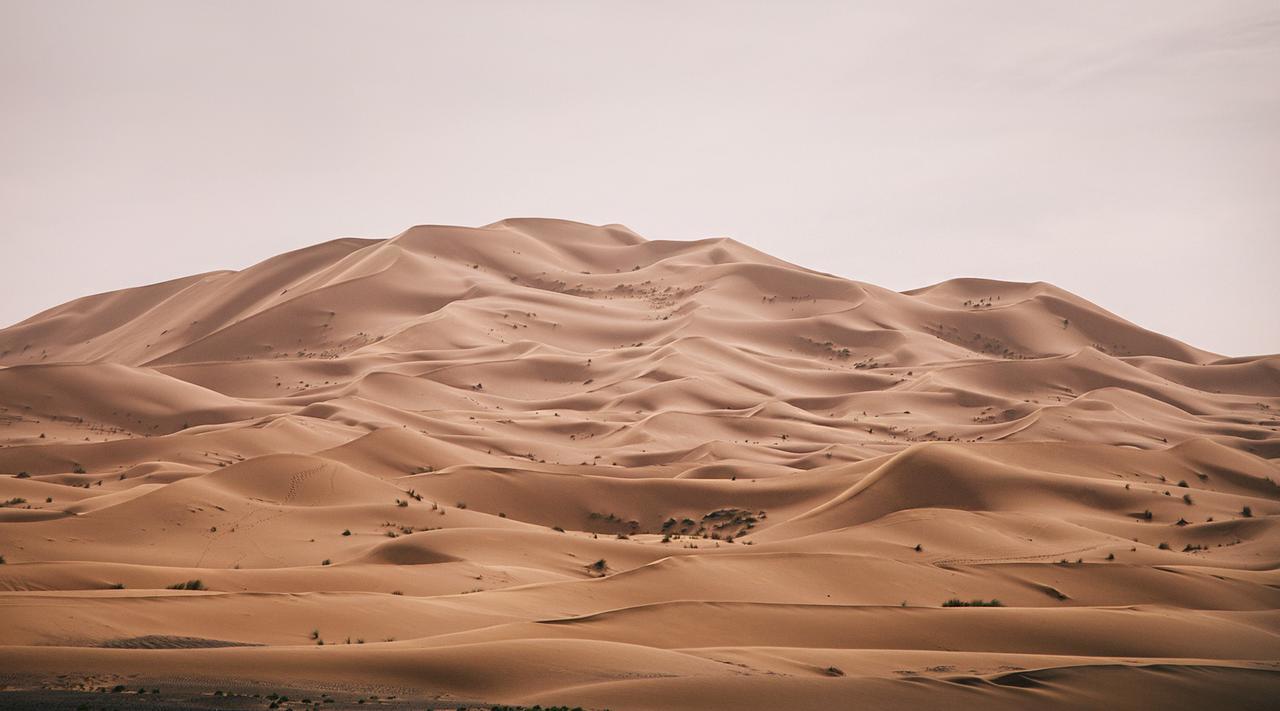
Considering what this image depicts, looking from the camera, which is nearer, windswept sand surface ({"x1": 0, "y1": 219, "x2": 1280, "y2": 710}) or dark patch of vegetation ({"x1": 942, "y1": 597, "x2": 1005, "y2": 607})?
windswept sand surface ({"x1": 0, "y1": 219, "x2": 1280, "y2": 710})

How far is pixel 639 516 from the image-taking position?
31.0 metres

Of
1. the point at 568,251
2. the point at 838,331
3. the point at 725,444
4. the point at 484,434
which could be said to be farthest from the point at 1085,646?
the point at 568,251

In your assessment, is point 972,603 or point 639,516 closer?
point 972,603

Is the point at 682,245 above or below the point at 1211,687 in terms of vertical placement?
above

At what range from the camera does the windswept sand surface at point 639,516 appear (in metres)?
12.2

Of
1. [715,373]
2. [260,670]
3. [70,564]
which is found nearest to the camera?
[260,670]

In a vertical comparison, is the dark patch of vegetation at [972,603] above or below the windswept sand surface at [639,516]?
below

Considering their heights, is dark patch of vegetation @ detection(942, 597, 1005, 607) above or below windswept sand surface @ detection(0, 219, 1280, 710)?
below

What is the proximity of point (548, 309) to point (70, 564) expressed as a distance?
63927mm

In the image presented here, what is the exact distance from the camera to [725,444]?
43438 mm

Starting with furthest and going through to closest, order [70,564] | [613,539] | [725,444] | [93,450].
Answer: [725,444] → [93,450] → [613,539] → [70,564]

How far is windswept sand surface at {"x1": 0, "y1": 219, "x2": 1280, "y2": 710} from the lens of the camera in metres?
12.2

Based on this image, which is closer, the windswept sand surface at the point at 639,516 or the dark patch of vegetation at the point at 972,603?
the windswept sand surface at the point at 639,516

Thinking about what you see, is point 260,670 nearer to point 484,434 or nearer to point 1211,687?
point 1211,687
